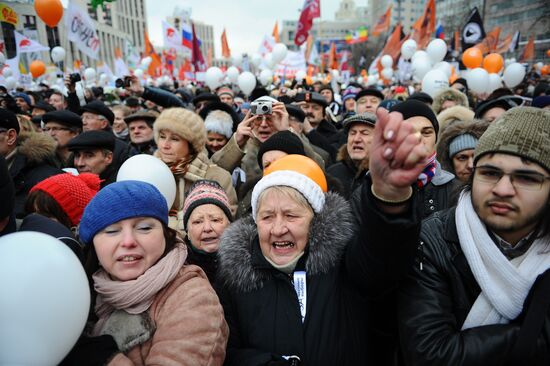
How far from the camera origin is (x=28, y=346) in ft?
3.53

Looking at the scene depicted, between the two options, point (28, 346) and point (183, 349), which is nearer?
point (28, 346)

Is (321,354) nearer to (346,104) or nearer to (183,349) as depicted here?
(183,349)

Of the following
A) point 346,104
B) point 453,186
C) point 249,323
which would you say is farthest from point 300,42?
point 249,323

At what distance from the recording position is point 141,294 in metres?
1.49

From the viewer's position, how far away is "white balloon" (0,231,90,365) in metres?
1.06

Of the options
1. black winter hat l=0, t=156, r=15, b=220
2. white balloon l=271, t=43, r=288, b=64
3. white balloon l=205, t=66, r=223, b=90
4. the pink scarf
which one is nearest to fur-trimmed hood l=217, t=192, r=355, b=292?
the pink scarf

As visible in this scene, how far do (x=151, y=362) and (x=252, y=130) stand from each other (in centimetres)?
274

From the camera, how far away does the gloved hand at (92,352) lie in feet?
4.31

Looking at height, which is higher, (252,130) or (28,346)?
(252,130)

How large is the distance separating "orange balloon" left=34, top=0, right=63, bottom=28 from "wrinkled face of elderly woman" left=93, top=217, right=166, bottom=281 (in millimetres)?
6703

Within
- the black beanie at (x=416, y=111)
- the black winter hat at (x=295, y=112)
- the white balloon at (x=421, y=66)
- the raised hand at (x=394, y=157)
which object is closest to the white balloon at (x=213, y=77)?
→ the white balloon at (x=421, y=66)

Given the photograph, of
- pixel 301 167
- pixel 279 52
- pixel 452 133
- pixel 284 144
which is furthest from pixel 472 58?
pixel 301 167

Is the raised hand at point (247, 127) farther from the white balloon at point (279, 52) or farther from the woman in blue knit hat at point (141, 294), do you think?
the white balloon at point (279, 52)

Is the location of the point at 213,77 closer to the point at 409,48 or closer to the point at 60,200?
the point at 409,48
